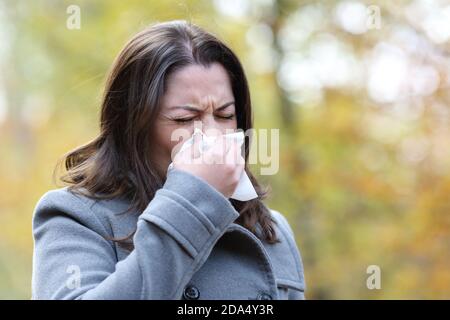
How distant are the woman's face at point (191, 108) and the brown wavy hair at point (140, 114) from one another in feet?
0.08

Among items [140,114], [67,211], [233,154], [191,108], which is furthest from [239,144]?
[67,211]

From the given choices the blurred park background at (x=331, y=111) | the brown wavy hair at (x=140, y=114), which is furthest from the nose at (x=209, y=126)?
the blurred park background at (x=331, y=111)

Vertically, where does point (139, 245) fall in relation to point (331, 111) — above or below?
below

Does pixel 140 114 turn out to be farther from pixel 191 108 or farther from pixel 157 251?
pixel 157 251

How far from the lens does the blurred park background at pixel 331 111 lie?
4.82m

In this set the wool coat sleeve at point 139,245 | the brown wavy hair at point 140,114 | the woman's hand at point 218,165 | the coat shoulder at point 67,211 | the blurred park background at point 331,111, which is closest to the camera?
the wool coat sleeve at point 139,245

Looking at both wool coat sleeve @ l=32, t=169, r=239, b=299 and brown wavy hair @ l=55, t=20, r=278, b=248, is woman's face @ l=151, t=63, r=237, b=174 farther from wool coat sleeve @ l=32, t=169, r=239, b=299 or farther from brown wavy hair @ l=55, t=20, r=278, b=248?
wool coat sleeve @ l=32, t=169, r=239, b=299

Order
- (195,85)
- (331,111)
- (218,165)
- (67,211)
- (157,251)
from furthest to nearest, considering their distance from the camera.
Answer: (331,111), (195,85), (67,211), (218,165), (157,251)

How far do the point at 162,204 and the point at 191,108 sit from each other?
381mm

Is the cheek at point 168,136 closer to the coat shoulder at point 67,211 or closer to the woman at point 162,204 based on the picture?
the woman at point 162,204

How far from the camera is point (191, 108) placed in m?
2.07

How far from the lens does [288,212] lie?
6859mm
